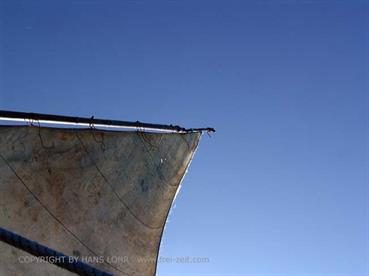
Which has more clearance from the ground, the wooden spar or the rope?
the wooden spar

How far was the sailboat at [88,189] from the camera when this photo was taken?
9.41 metres

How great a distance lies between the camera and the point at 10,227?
30.2 ft

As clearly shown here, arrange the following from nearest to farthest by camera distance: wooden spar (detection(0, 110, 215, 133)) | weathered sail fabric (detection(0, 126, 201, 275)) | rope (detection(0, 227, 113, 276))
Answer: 1. rope (detection(0, 227, 113, 276))
2. wooden spar (detection(0, 110, 215, 133))
3. weathered sail fabric (detection(0, 126, 201, 275))

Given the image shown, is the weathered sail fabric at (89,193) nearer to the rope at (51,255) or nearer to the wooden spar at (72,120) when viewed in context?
the wooden spar at (72,120)

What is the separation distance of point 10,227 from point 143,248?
4529 millimetres

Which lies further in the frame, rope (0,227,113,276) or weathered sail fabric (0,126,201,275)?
weathered sail fabric (0,126,201,275)

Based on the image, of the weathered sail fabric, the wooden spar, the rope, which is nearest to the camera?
the rope

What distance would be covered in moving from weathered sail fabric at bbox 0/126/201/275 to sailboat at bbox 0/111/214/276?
0.07 feet

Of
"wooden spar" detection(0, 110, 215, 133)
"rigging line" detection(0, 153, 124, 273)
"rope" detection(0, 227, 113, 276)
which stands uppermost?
"wooden spar" detection(0, 110, 215, 133)

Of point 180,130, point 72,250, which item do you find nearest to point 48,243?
point 72,250

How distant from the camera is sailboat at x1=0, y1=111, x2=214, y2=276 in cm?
941

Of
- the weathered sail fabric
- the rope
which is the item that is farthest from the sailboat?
the rope

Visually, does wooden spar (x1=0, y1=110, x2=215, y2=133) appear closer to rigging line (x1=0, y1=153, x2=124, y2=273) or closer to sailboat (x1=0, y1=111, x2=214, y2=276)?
sailboat (x1=0, y1=111, x2=214, y2=276)

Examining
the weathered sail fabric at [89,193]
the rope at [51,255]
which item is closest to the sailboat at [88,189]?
the weathered sail fabric at [89,193]
